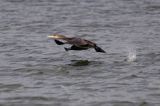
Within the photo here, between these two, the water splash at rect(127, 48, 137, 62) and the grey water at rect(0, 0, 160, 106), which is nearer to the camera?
the grey water at rect(0, 0, 160, 106)

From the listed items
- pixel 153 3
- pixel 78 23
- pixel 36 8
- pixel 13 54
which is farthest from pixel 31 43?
pixel 153 3

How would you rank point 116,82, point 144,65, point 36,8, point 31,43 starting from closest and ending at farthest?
point 116,82
point 144,65
point 31,43
point 36,8

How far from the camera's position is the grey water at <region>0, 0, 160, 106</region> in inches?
468

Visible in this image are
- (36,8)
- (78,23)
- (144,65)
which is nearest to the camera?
(144,65)

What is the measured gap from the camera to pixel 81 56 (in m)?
16.0

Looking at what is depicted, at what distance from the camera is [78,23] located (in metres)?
21.0

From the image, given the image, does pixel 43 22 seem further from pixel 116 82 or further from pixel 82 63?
pixel 116 82

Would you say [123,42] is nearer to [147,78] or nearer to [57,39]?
[57,39]

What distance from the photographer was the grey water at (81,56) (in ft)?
39.0

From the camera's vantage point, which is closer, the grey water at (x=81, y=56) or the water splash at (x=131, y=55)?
the grey water at (x=81, y=56)

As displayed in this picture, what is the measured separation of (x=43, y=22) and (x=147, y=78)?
28.8ft

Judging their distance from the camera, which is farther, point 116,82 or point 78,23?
point 78,23

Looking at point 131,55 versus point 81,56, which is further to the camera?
point 81,56

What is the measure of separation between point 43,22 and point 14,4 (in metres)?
4.71
